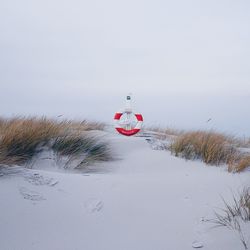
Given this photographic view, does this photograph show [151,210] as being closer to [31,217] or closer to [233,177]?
[31,217]

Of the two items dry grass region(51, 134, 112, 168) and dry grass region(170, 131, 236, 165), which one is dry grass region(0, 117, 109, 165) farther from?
dry grass region(170, 131, 236, 165)

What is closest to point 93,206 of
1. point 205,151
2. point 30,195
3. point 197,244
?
point 30,195

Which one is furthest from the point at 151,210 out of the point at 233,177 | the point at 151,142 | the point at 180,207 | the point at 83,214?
the point at 151,142

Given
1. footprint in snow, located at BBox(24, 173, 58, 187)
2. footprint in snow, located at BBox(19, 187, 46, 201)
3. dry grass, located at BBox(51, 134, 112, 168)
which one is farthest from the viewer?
dry grass, located at BBox(51, 134, 112, 168)

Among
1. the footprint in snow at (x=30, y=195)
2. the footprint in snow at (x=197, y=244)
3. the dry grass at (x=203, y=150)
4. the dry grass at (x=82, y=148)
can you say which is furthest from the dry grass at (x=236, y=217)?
the dry grass at (x=82, y=148)

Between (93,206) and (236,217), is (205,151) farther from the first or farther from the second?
(93,206)

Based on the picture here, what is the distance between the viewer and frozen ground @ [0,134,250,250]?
253 cm

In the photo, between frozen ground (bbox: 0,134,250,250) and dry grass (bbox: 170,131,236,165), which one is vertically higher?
dry grass (bbox: 170,131,236,165)

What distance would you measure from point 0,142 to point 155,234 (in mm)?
2280

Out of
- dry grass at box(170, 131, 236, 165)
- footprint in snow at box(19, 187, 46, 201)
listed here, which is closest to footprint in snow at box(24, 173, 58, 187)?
footprint in snow at box(19, 187, 46, 201)

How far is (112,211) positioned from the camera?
9.75 feet

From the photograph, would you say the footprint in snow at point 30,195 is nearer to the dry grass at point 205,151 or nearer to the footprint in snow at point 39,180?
the footprint in snow at point 39,180

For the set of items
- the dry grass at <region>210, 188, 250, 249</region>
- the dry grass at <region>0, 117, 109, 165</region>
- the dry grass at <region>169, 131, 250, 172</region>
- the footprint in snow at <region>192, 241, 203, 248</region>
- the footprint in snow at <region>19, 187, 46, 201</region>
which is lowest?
the footprint in snow at <region>192, 241, 203, 248</region>

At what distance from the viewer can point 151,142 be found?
245 inches
